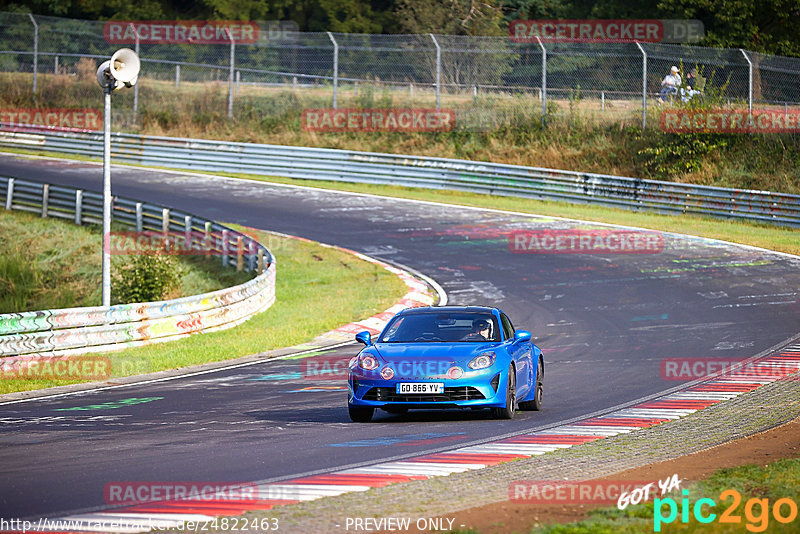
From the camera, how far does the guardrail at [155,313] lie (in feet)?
52.4

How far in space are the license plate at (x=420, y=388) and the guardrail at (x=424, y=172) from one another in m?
22.7

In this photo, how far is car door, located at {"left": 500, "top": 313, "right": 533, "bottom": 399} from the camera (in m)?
11.7

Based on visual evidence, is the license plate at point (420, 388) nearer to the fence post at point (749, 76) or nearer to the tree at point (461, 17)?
the fence post at point (749, 76)

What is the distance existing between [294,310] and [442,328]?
1034 cm

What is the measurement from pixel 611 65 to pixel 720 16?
17.6 meters

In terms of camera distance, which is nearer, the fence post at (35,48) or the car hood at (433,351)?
the car hood at (433,351)

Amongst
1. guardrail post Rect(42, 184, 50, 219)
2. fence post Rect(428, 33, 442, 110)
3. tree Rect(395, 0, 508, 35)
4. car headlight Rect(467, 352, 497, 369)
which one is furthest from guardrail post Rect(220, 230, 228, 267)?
tree Rect(395, 0, 508, 35)

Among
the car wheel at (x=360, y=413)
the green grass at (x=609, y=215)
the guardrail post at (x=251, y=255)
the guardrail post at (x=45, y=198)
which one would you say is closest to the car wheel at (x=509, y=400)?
the car wheel at (x=360, y=413)

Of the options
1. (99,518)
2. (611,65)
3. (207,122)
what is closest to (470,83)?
(611,65)

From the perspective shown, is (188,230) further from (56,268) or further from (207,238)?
Result: (56,268)

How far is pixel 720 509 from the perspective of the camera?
6.73m

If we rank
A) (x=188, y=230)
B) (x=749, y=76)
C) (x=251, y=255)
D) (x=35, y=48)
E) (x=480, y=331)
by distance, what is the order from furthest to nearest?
(x=35, y=48) → (x=749, y=76) → (x=188, y=230) → (x=251, y=255) → (x=480, y=331)

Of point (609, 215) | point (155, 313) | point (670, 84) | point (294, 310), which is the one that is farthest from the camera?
point (670, 84)

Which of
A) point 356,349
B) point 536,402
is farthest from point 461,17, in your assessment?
point 536,402
